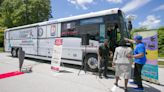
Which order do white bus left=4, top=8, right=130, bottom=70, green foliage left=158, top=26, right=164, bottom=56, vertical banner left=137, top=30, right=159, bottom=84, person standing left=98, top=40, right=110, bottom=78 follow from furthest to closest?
green foliage left=158, top=26, right=164, bottom=56 < white bus left=4, top=8, right=130, bottom=70 < person standing left=98, top=40, right=110, bottom=78 < vertical banner left=137, top=30, right=159, bottom=84

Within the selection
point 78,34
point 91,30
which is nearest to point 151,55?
Result: point 91,30

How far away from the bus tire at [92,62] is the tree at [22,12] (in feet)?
82.4

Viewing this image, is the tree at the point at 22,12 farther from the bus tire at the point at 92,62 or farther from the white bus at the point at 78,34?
the bus tire at the point at 92,62

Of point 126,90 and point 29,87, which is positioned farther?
point 29,87

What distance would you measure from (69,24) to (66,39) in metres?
0.94

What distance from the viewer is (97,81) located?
6.87m

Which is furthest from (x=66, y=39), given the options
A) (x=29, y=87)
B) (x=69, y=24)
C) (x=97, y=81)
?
(x=29, y=87)

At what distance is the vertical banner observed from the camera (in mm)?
6613

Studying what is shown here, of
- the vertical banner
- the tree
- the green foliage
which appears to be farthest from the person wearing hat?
the tree

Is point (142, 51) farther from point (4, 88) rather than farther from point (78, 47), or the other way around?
point (4, 88)

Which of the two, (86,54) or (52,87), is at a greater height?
(86,54)

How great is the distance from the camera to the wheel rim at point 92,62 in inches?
335

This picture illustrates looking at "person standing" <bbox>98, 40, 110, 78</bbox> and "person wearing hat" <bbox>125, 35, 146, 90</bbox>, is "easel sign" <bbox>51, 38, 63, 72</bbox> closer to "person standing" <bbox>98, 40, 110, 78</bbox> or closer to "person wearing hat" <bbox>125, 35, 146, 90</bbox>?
"person standing" <bbox>98, 40, 110, 78</bbox>

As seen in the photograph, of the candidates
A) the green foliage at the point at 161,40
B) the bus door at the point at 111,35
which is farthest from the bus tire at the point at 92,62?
the green foliage at the point at 161,40
